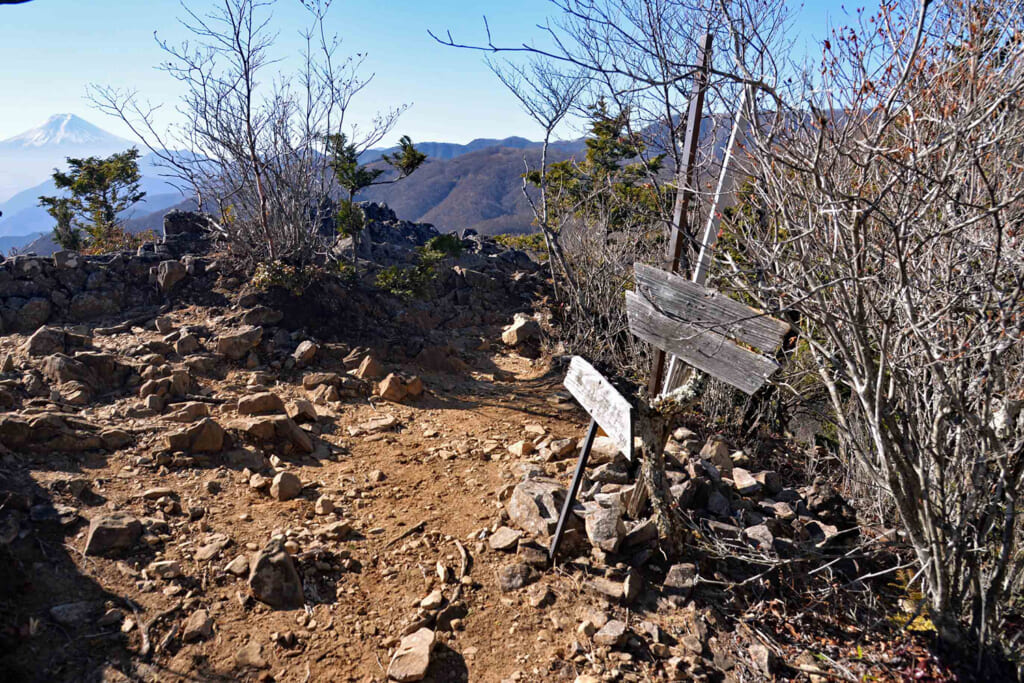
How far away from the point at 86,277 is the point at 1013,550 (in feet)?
29.8

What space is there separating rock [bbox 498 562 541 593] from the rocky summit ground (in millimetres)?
22

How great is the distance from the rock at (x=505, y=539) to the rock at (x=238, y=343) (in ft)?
12.9

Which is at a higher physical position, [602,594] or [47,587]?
[47,587]

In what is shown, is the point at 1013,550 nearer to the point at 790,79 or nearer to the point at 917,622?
the point at 917,622

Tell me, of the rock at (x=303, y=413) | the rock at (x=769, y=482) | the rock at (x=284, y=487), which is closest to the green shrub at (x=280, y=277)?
the rock at (x=303, y=413)

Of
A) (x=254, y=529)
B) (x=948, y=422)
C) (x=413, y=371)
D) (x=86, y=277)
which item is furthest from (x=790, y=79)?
(x=86, y=277)

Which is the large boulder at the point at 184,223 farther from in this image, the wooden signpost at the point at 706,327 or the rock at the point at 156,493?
the wooden signpost at the point at 706,327

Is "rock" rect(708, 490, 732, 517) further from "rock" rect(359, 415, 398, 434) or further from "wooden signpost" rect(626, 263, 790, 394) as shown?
"rock" rect(359, 415, 398, 434)

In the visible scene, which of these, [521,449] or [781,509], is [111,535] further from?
[781,509]

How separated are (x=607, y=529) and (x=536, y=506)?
0.48 m

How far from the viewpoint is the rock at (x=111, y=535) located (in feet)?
10.1

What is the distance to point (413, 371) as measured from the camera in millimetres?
6547

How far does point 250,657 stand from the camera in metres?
2.61

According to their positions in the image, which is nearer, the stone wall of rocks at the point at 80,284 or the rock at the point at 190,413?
the rock at the point at 190,413
